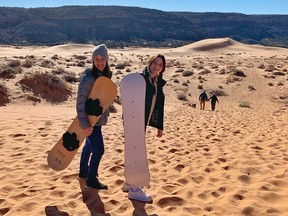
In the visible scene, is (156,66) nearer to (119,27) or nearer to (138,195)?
(138,195)

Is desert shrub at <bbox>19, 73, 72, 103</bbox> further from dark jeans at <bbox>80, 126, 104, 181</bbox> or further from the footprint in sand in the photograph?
the footprint in sand

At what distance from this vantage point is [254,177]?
17.8 feet

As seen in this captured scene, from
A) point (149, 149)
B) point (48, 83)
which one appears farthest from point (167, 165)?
point (48, 83)

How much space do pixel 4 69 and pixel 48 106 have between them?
182 inches

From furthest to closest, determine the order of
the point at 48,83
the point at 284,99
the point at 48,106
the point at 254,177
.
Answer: the point at 284,99, the point at 48,83, the point at 48,106, the point at 254,177

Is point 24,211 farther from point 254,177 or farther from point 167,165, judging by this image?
point 254,177

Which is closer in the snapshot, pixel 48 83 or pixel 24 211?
pixel 24 211

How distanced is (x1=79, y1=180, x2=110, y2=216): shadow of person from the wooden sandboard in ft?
1.56

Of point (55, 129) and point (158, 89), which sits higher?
point (158, 89)

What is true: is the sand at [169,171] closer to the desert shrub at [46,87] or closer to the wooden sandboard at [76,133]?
the wooden sandboard at [76,133]

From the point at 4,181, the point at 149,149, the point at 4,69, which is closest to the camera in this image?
the point at 4,181

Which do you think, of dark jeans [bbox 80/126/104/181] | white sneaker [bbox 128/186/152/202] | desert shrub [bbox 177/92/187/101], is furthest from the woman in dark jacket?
desert shrub [bbox 177/92/187/101]

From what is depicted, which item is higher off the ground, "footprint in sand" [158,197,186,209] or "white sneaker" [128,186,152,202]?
"white sneaker" [128,186,152,202]

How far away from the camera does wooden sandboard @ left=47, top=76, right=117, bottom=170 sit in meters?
4.30
